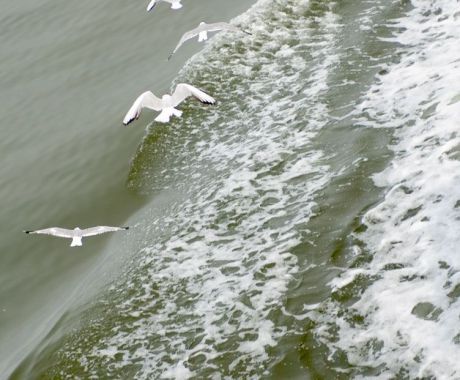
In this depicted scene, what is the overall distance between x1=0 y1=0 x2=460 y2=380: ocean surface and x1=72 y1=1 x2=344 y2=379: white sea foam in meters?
0.02

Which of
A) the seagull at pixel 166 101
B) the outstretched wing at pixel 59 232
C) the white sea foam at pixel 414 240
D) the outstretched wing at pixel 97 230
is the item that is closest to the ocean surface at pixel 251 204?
the white sea foam at pixel 414 240

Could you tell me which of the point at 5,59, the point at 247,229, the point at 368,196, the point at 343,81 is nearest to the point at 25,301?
the point at 247,229

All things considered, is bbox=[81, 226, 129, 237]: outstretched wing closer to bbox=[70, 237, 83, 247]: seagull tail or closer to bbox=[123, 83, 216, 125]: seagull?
bbox=[70, 237, 83, 247]: seagull tail

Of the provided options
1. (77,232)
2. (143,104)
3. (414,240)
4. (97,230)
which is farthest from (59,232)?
(414,240)

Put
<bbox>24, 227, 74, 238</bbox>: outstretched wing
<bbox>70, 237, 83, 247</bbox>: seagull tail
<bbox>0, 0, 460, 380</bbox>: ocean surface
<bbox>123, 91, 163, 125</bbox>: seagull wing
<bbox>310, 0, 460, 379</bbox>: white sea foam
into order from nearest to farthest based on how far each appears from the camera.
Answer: <bbox>310, 0, 460, 379</bbox>: white sea foam
<bbox>0, 0, 460, 380</bbox>: ocean surface
<bbox>70, 237, 83, 247</bbox>: seagull tail
<bbox>24, 227, 74, 238</bbox>: outstretched wing
<bbox>123, 91, 163, 125</bbox>: seagull wing

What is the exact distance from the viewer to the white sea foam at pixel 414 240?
514 cm

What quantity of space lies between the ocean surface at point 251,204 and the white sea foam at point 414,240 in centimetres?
2

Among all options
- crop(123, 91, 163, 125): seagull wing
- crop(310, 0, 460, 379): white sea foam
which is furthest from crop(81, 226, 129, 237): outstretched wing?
crop(310, 0, 460, 379): white sea foam

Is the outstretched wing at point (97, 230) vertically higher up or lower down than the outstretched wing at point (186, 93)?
lower down

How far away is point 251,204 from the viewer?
7.95 meters

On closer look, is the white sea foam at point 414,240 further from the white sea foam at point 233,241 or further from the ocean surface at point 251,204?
the white sea foam at point 233,241

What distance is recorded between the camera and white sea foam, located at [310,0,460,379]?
5145 millimetres

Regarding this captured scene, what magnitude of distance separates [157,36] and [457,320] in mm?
10155

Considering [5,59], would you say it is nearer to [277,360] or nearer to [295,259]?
[295,259]
